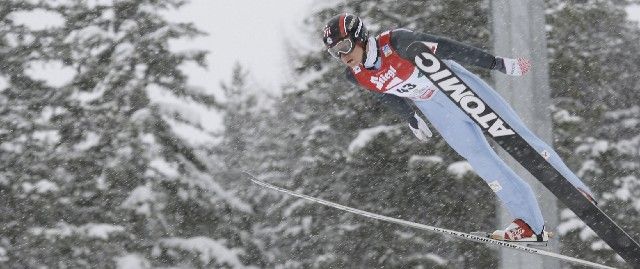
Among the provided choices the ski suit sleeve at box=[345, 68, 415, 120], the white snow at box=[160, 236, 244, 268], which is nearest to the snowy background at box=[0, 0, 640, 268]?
the white snow at box=[160, 236, 244, 268]

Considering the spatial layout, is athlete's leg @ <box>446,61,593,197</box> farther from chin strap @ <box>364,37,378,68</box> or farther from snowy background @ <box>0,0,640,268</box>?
snowy background @ <box>0,0,640,268</box>

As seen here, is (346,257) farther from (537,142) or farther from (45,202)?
(537,142)

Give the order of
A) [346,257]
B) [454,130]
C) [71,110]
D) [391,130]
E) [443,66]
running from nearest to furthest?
[443,66] → [454,130] → [391,130] → [71,110] → [346,257]

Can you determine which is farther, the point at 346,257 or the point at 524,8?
the point at 346,257

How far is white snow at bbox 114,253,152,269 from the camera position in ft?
39.5

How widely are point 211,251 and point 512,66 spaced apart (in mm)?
8100

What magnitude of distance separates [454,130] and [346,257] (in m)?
9.04

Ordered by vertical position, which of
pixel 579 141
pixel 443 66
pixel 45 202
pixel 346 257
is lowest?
pixel 346 257

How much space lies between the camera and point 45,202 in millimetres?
13219

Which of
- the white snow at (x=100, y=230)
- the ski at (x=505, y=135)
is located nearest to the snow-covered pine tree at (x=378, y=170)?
the white snow at (x=100, y=230)

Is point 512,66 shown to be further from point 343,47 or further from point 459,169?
point 459,169

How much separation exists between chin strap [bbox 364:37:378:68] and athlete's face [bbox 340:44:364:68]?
4cm

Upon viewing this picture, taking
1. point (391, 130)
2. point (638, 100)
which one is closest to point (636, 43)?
point (638, 100)

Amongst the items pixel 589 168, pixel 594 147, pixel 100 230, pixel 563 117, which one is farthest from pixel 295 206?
pixel 563 117
